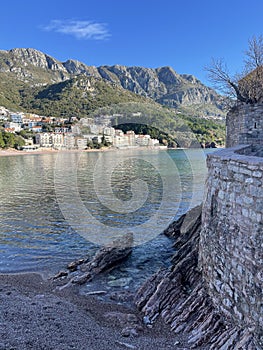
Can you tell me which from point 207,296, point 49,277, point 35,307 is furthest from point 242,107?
point 35,307

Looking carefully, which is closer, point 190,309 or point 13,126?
point 190,309

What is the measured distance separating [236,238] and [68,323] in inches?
157

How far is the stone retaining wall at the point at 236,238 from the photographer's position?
182 inches

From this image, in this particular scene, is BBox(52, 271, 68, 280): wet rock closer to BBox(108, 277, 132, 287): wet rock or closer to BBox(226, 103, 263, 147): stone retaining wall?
BBox(108, 277, 132, 287): wet rock

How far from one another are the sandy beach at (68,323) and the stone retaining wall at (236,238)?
1.44m

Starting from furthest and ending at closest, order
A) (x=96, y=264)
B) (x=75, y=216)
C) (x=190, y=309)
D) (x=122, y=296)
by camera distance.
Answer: (x=75, y=216) → (x=96, y=264) → (x=122, y=296) → (x=190, y=309)

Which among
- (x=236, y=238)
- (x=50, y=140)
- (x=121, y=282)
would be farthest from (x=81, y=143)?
(x=236, y=238)

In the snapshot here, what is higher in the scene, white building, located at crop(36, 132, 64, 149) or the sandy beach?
white building, located at crop(36, 132, 64, 149)

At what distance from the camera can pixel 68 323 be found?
6613mm

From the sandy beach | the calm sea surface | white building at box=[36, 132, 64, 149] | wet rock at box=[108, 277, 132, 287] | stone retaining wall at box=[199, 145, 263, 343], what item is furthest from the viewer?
white building at box=[36, 132, 64, 149]

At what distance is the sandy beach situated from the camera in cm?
576

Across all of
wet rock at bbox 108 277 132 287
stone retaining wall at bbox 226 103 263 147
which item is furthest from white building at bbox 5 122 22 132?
wet rock at bbox 108 277 132 287

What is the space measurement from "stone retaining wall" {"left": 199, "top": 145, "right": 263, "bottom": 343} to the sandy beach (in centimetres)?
144

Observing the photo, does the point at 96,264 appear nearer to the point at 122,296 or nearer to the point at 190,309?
the point at 122,296
